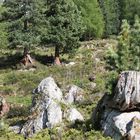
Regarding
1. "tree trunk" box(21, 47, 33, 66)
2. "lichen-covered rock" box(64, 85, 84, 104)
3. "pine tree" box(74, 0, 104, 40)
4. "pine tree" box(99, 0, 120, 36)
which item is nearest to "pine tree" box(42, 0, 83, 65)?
"tree trunk" box(21, 47, 33, 66)

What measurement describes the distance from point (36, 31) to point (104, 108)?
3672 centimetres

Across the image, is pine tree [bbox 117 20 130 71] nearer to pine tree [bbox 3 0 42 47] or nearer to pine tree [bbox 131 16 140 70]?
pine tree [bbox 131 16 140 70]

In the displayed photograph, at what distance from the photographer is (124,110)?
21.8 metres

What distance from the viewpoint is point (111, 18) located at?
8706 cm

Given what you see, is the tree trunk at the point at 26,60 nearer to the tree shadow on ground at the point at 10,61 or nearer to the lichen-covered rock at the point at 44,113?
the tree shadow on ground at the point at 10,61

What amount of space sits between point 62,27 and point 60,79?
14.1 m

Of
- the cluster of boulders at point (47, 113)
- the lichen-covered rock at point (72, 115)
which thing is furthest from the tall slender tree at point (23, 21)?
the lichen-covered rock at point (72, 115)

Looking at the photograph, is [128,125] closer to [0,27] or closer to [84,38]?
[0,27]

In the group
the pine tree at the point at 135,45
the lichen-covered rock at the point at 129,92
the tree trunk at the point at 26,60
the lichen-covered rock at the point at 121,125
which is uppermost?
the pine tree at the point at 135,45

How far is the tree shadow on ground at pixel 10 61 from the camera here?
58.5 metres

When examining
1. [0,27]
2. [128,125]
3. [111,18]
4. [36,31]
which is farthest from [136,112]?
[111,18]

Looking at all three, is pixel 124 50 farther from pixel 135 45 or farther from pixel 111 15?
pixel 111 15

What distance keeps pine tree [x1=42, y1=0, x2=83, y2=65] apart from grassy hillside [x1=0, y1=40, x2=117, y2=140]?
1719 millimetres

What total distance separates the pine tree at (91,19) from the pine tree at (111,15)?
354 centimetres
